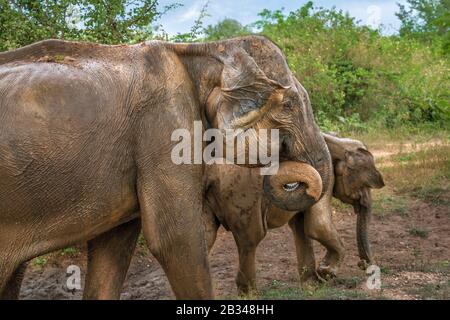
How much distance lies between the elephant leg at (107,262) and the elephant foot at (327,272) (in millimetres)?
3033

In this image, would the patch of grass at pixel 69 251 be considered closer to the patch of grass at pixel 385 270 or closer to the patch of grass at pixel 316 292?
the patch of grass at pixel 316 292

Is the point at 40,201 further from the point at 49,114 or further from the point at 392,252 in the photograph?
the point at 392,252

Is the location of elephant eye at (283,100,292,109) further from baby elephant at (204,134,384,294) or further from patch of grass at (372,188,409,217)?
patch of grass at (372,188,409,217)

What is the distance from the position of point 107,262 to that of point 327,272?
10.3ft

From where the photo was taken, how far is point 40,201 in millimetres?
4711

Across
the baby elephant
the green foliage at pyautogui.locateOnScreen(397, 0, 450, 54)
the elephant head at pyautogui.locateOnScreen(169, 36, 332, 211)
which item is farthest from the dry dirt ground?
the green foliage at pyautogui.locateOnScreen(397, 0, 450, 54)

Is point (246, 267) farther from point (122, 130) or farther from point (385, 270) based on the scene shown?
point (122, 130)

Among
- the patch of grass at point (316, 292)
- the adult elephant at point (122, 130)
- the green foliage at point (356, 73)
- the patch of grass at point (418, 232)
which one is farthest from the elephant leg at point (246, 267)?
the green foliage at point (356, 73)

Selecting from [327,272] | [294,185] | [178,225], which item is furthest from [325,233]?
[178,225]

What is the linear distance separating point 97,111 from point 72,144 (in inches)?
9.0

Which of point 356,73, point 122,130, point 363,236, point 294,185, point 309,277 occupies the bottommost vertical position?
point 309,277

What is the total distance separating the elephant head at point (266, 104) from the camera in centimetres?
497

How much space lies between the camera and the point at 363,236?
27.7 feet

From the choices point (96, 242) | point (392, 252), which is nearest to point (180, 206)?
point (96, 242)
